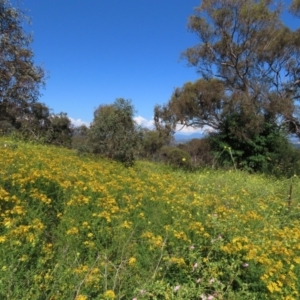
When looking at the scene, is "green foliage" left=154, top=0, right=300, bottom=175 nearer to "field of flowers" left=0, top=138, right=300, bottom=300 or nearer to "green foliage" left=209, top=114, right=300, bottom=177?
"green foliage" left=209, top=114, right=300, bottom=177

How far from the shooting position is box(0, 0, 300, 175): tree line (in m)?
9.33

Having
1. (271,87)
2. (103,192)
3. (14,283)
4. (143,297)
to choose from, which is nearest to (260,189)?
(103,192)

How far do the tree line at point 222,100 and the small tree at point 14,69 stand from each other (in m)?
0.03

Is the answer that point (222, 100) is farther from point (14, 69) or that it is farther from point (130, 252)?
point (130, 252)

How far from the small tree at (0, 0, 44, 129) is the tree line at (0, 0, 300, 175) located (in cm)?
3

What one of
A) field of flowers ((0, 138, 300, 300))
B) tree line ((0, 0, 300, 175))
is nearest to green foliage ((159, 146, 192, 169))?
tree line ((0, 0, 300, 175))

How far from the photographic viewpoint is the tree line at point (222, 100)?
30.6 feet

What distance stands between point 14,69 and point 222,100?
28.9 ft

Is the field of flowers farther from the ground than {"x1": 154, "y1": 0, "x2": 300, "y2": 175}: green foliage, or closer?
closer

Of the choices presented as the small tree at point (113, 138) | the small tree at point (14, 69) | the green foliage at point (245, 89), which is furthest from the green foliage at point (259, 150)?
the small tree at point (14, 69)

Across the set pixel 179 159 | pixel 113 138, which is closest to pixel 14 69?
pixel 113 138

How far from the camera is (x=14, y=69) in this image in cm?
902

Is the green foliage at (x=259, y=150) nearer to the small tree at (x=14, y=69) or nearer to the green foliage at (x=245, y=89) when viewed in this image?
the green foliage at (x=245, y=89)

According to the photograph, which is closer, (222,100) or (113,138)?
(113,138)
